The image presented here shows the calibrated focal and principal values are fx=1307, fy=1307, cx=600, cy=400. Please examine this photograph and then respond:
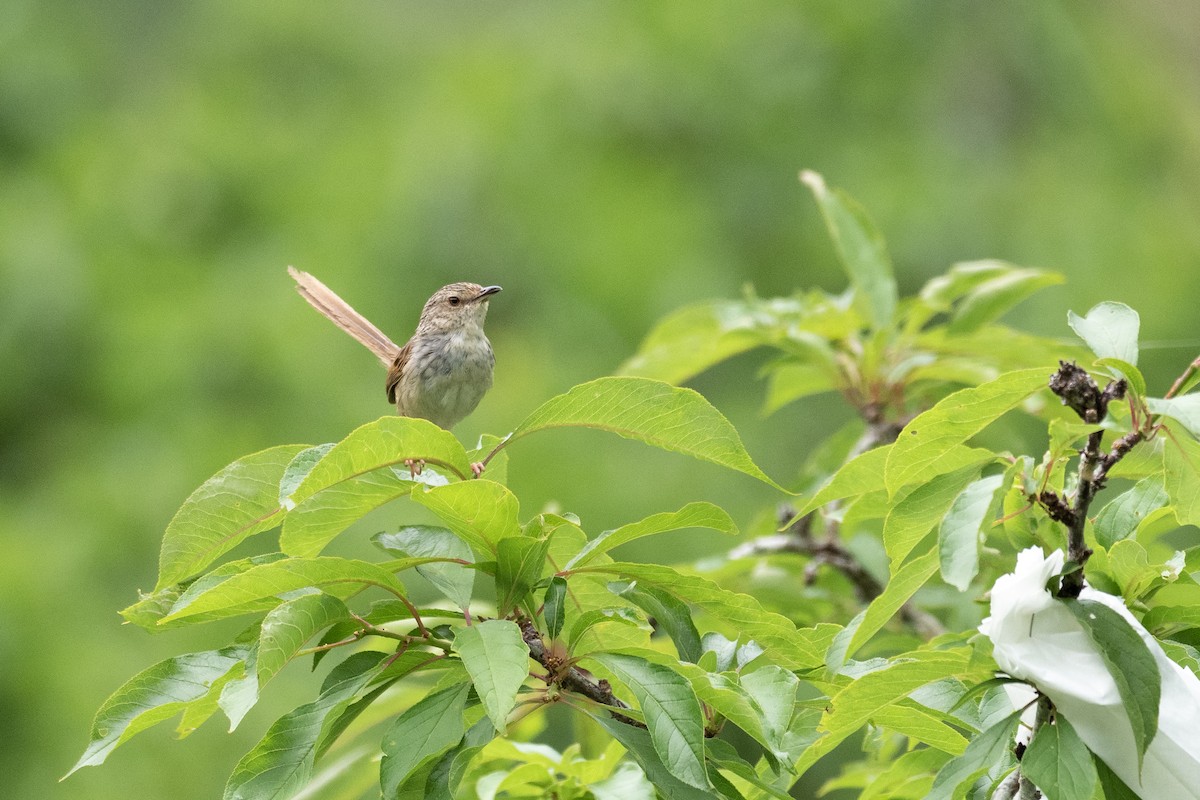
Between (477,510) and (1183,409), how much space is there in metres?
0.92

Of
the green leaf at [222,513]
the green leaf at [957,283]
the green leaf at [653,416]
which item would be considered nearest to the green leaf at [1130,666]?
the green leaf at [653,416]

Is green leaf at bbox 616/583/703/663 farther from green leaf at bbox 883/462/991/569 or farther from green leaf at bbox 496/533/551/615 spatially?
green leaf at bbox 883/462/991/569

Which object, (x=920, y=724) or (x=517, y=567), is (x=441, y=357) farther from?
(x=920, y=724)

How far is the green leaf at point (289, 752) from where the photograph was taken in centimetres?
178

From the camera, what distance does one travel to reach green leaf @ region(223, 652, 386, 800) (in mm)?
1778

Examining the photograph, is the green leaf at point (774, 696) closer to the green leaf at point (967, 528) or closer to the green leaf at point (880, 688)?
the green leaf at point (880, 688)

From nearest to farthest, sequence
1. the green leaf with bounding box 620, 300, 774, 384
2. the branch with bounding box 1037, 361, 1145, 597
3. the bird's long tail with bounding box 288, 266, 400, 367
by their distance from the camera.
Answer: the branch with bounding box 1037, 361, 1145, 597 < the bird's long tail with bounding box 288, 266, 400, 367 < the green leaf with bounding box 620, 300, 774, 384

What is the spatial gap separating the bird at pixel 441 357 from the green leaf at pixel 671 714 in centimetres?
181

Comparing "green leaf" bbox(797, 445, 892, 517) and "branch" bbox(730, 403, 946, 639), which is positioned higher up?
"green leaf" bbox(797, 445, 892, 517)

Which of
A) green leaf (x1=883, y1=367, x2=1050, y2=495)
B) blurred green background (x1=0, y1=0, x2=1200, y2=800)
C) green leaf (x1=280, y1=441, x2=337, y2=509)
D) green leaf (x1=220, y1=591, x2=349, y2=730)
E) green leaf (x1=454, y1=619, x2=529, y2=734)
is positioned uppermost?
green leaf (x1=280, y1=441, x2=337, y2=509)

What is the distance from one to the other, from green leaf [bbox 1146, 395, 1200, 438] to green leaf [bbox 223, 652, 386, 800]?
3.64 feet

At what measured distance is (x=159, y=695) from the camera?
1885 mm

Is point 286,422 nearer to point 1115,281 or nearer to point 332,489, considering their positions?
Result: point 1115,281

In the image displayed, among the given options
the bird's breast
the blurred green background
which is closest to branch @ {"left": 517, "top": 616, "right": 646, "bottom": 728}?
the bird's breast
